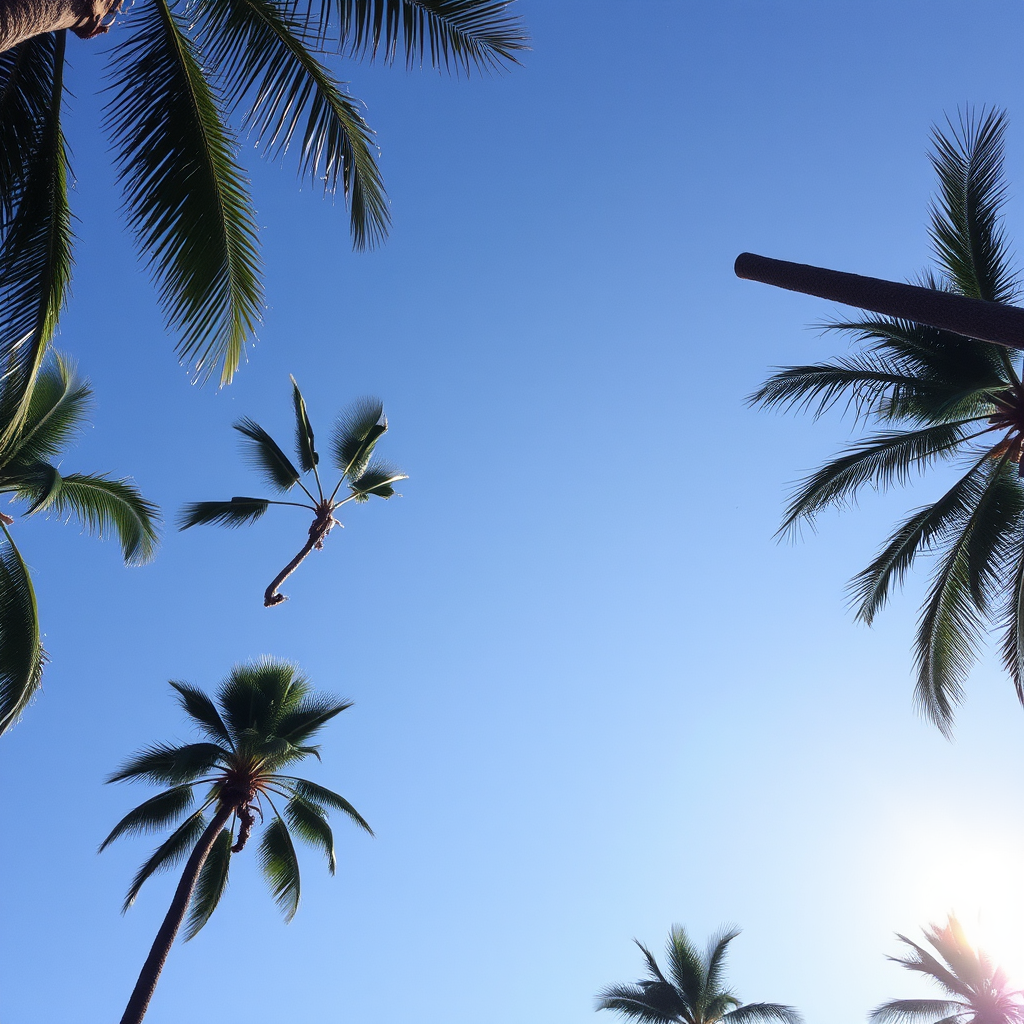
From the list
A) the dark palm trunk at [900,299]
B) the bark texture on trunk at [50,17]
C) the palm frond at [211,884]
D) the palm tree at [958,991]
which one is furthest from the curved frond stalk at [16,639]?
the palm tree at [958,991]

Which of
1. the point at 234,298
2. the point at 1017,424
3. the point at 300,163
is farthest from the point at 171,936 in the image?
the point at 1017,424

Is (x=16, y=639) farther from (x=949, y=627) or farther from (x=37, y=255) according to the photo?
(x=949, y=627)

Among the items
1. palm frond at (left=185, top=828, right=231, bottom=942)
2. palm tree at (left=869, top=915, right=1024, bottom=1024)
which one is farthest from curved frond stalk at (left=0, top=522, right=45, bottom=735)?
palm tree at (left=869, top=915, right=1024, bottom=1024)

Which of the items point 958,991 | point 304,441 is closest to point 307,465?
point 304,441

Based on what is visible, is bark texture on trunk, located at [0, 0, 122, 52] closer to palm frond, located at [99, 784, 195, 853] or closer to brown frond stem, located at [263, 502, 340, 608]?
brown frond stem, located at [263, 502, 340, 608]

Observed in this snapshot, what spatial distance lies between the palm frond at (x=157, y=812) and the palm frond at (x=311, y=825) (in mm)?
2062

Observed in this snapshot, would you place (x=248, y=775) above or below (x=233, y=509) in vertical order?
below

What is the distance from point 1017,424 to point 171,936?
Answer: 1458cm

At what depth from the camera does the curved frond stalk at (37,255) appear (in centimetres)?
592

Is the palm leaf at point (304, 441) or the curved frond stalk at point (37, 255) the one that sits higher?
the palm leaf at point (304, 441)

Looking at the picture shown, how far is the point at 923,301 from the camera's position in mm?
4121

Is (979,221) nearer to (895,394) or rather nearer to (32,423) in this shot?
(895,394)

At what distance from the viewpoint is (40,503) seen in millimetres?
10375

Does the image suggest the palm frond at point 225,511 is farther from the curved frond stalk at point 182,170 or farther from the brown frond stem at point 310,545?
the curved frond stalk at point 182,170
